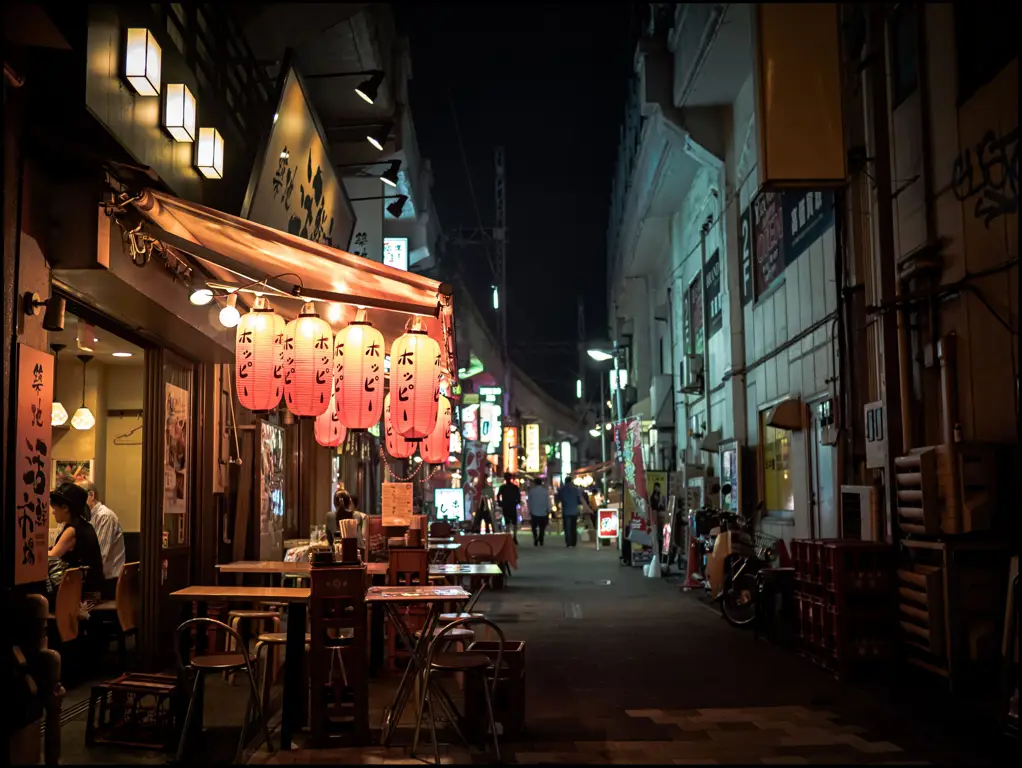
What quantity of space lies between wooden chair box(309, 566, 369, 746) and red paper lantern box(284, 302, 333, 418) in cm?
259

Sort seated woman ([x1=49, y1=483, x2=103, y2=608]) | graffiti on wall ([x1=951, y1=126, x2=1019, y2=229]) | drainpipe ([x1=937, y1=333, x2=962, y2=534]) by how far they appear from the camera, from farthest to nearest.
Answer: seated woman ([x1=49, y1=483, x2=103, y2=608]) < drainpipe ([x1=937, y1=333, x2=962, y2=534]) < graffiti on wall ([x1=951, y1=126, x2=1019, y2=229])

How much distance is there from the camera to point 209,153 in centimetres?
944

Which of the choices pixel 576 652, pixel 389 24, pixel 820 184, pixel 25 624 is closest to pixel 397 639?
pixel 576 652

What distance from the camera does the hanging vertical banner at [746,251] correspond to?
54.0 feet

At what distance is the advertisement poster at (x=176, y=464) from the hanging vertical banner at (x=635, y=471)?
43.5 ft

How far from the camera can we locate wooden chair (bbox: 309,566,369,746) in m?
6.86

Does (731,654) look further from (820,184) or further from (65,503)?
(65,503)

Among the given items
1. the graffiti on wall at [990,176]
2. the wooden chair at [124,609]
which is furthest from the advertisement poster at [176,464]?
the graffiti on wall at [990,176]

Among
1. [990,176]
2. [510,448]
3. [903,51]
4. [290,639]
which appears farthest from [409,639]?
[510,448]

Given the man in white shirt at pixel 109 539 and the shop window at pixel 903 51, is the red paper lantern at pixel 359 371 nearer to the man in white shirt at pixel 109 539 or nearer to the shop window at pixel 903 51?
the man in white shirt at pixel 109 539

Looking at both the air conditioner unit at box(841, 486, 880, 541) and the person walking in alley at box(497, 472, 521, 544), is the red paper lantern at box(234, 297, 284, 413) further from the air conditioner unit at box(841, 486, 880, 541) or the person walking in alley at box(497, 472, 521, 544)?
the person walking in alley at box(497, 472, 521, 544)

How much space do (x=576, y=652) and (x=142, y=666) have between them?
4.86m

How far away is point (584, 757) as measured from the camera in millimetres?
6574

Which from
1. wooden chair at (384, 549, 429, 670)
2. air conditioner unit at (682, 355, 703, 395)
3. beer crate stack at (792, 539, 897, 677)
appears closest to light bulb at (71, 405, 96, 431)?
wooden chair at (384, 549, 429, 670)
